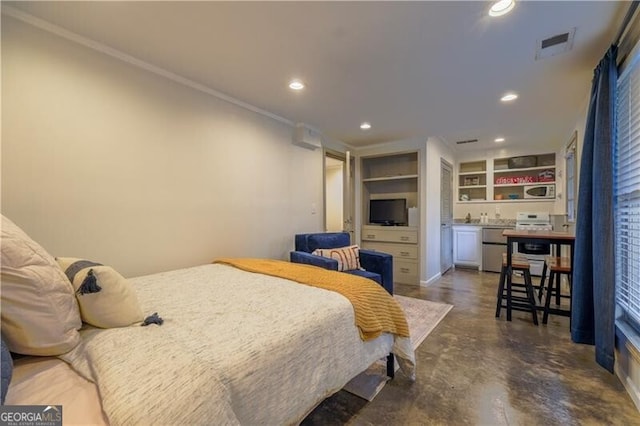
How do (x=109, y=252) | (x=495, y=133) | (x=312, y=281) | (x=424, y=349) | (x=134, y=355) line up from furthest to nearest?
(x=495, y=133)
(x=424, y=349)
(x=109, y=252)
(x=312, y=281)
(x=134, y=355)

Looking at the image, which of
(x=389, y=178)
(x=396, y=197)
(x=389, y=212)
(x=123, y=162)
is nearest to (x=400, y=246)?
(x=389, y=212)

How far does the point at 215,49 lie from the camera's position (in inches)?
79.4

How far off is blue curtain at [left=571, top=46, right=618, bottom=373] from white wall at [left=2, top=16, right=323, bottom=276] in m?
2.91

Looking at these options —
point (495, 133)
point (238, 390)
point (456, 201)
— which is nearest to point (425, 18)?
point (238, 390)

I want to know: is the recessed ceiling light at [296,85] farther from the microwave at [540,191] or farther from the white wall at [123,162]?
the microwave at [540,191]

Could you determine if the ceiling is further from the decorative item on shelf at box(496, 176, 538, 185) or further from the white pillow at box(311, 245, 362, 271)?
the decorative item on shelf at box(496, 176, 538, 185)

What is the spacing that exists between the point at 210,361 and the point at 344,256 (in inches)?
90.4

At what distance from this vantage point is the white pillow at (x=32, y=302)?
87 cm

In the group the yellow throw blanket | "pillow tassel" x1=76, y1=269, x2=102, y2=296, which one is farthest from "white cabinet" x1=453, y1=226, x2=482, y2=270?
"pillow tassel" x1=76, y1=269, x2=102, y2=296

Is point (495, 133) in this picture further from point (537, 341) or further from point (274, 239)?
point (274, 239)

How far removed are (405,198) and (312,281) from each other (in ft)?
11.5

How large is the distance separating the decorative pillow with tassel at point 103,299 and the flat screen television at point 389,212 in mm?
4196

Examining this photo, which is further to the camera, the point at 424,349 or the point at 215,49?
the point at 424,349

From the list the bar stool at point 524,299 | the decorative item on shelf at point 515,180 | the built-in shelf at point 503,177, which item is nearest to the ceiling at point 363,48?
the bar stool at point 524,299
